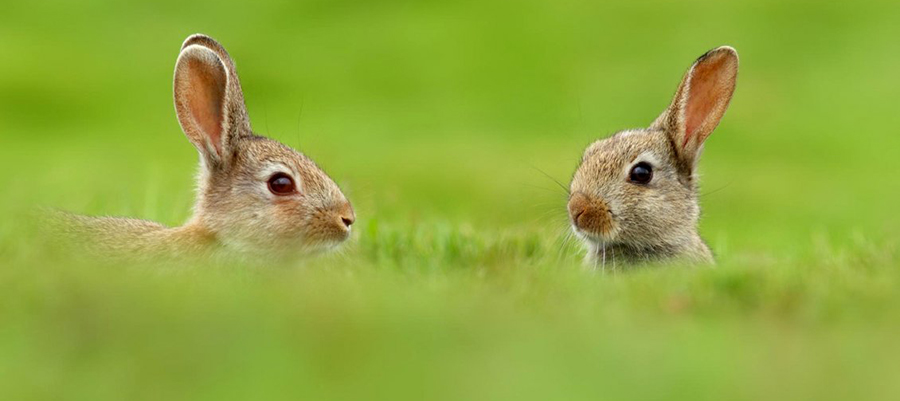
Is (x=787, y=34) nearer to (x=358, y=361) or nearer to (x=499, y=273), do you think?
(x=499, y=273)

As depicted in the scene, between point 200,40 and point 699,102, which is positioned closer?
Answer: point 200,40

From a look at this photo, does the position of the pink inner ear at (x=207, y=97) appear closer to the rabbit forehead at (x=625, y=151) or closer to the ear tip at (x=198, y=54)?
the ear tip at (x=198, y=54)

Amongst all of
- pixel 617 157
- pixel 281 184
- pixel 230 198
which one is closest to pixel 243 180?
pixel 230 198

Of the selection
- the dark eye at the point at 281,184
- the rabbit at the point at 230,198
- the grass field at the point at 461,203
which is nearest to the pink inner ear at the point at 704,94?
the grass field at the point at 461,203

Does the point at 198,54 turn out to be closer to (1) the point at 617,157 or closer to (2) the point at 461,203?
(1) the point at 617,157

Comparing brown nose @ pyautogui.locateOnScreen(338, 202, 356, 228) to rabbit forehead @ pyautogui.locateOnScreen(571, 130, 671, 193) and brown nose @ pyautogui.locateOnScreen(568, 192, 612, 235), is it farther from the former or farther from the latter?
rabbit forehead @ pyautogui.locateOnScreen(571, 130, 671, 193)

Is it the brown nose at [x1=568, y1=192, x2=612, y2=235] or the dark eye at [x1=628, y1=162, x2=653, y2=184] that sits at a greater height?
the dark eye at [x1=628, y1=162, x2=653, y2=184]

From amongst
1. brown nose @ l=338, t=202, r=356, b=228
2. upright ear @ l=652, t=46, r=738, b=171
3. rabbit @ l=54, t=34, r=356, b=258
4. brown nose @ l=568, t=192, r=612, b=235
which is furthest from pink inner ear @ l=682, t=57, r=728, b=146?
rabbit @ l=54, t=34, r=356, b=258

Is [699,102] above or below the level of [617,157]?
above
